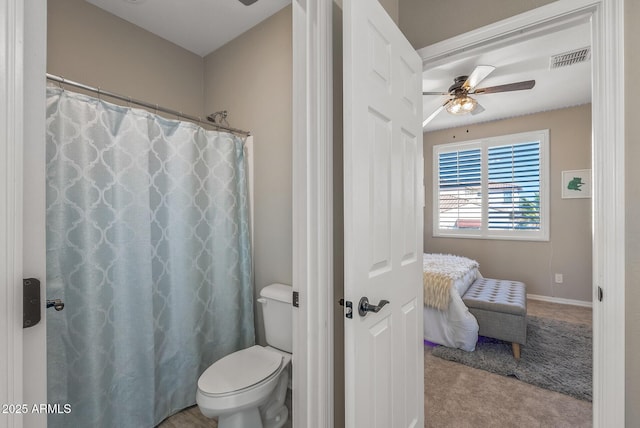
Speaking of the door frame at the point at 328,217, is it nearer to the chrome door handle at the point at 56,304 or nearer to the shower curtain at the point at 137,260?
the chrome door handle at the point at 56,304

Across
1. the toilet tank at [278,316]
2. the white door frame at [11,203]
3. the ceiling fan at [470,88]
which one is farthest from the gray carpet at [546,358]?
the white door frame at [11,203]

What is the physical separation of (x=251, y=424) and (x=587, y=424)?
1.99 metres

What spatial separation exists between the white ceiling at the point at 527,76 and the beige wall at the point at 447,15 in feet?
0.92

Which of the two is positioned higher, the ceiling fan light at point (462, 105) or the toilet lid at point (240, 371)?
the ceiling fan light at point (462, 105)

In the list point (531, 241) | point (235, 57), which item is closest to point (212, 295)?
point (235, 57)

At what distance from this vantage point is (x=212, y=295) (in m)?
2.06

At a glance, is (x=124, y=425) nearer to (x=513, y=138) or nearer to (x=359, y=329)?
(x=359, y=329)

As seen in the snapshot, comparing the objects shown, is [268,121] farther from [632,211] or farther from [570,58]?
[570,58]

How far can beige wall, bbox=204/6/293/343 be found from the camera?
2.00 meters

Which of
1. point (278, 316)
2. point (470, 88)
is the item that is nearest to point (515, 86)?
point (470, 88)

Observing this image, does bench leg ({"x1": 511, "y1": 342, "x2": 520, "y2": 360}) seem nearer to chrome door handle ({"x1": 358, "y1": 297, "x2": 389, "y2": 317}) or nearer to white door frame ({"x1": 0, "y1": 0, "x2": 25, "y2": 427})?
chrome door handle ({"x1": 358, "y1": 297, "x2": 389, "y2": 317})

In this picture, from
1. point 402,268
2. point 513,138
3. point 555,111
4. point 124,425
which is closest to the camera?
point 402,268

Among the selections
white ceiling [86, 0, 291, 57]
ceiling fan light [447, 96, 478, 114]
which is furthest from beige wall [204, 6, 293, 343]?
ceiling fan light [447, 96, 478, 114]

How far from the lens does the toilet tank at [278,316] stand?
71.1 inches
